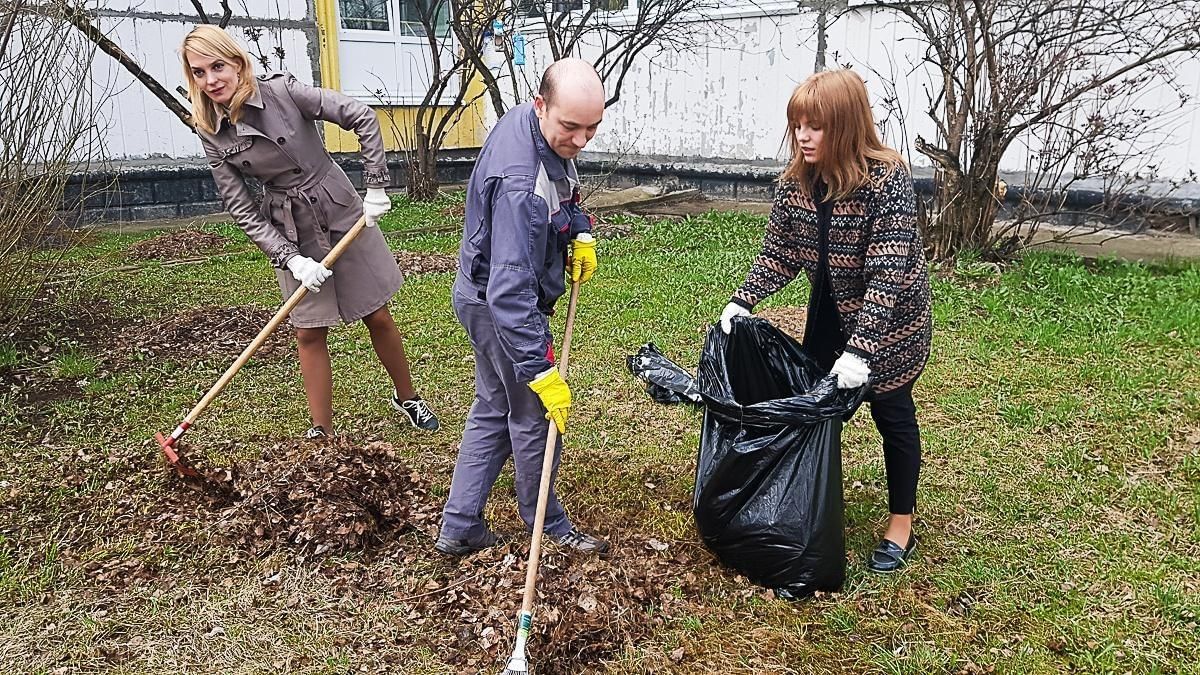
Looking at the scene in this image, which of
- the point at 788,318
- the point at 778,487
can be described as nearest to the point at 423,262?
the point at 788,318

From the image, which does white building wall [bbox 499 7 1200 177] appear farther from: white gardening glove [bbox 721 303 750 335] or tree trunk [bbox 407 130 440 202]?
white gardening glove [bbox 721 303 750 335]

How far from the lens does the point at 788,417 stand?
254cm

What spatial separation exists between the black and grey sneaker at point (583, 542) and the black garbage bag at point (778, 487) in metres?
0.35

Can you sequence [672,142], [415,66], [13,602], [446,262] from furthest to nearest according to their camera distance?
[415,66] < [672,142] < [446,262] < [13,602]

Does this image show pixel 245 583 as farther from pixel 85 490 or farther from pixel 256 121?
pixel 256 121

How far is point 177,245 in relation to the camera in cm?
756

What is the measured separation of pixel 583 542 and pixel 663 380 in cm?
61

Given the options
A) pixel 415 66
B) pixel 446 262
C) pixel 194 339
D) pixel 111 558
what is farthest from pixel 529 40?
pixel 111 558

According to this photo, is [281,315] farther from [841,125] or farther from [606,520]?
[841,125]

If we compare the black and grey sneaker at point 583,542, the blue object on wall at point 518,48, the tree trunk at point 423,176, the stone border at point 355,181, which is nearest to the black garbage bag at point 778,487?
the black and grey sneaker at point 583,542

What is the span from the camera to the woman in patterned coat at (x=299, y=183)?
10.5ft

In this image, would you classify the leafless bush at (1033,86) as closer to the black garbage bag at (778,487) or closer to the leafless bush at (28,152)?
the black garbage bag at (778,487)

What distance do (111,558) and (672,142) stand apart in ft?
26.0

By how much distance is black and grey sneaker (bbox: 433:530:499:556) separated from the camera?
9.52 feet
